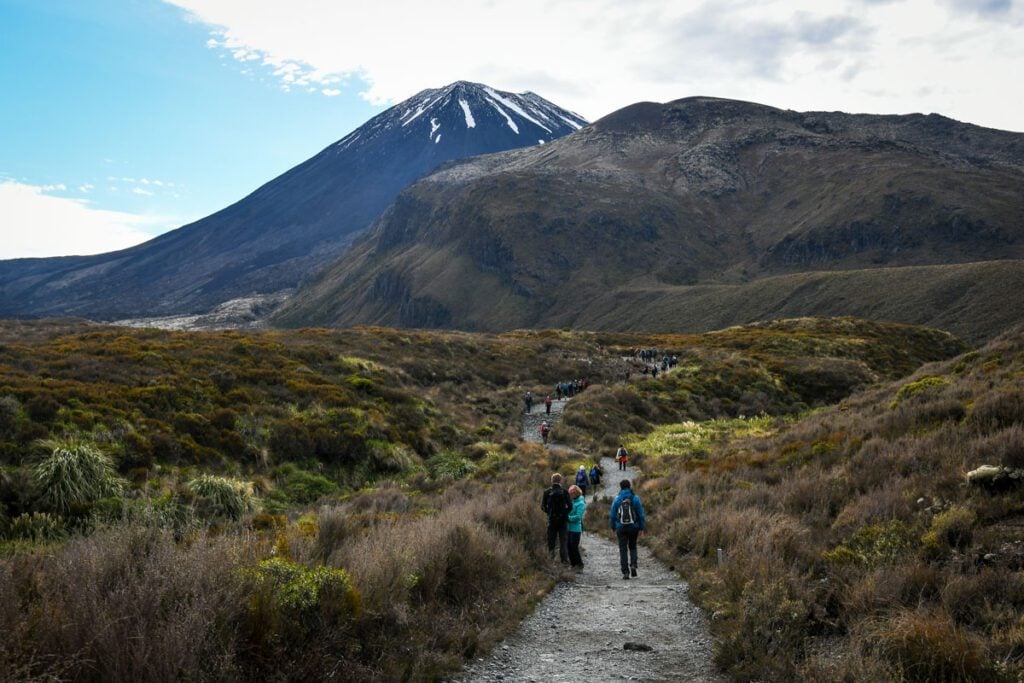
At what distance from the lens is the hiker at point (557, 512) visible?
1110cm

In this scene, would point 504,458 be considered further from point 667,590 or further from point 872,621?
point 872,621

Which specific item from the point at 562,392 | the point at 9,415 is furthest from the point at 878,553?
the point at 562,392

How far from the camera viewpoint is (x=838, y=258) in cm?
17225

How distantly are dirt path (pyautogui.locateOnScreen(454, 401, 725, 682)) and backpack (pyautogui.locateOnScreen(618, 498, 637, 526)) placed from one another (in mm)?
979

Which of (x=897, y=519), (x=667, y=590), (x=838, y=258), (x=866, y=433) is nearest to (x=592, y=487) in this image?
(x=866, y=433)

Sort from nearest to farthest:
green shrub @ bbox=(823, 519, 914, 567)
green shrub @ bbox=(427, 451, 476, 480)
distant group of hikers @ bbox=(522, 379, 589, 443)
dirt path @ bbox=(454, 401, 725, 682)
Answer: dirt path @ bbox=(454, 401, 725, 682)
green shrub @ bbox=(823, 519, 914, 567)
green shrub @ bbox=(427, 451, 476, 480)
distant group of hikers @ bbox=(522, 379, 589, 443)

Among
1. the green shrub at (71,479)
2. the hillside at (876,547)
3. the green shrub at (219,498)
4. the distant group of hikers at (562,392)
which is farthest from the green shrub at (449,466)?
the distant group of hikers at (562,392)

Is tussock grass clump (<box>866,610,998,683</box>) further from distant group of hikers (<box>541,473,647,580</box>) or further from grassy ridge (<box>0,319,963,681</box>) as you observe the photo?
distant group of hikers (<box>541,473,647,580</box>)

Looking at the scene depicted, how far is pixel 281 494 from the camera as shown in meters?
16.3

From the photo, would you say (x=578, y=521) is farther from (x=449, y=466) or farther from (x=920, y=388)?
(x=920, y=388)

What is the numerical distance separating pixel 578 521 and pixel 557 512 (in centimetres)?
42

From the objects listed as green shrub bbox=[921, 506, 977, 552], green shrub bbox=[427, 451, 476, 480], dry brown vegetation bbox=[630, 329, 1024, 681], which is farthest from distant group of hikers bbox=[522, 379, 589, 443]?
green shrub bbox=[921, 506, 977, 552]

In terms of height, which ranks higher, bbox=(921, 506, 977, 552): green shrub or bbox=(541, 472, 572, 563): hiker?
bbox=(921, 506, 977, 552): green shrub

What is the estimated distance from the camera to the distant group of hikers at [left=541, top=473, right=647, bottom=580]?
10.6 metres
